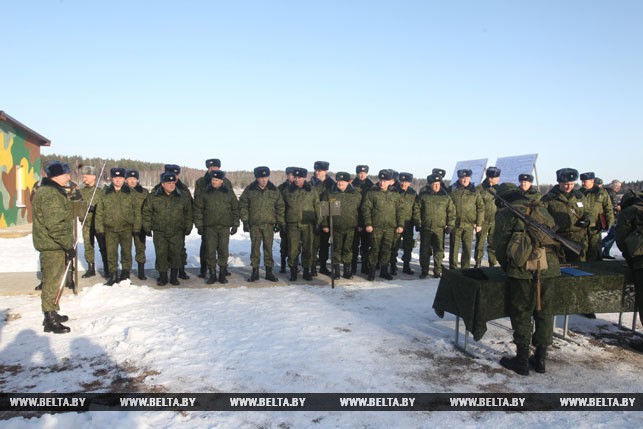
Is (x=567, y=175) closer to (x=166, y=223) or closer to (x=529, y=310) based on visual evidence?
(x=529, y=310)

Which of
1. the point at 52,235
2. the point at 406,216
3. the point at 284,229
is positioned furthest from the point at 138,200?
the point at 406,216

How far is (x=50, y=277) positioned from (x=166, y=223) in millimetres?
2565

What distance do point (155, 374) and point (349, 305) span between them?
10.9 feet

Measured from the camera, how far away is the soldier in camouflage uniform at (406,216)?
905 cm

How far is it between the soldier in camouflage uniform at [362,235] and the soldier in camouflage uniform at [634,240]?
460cm

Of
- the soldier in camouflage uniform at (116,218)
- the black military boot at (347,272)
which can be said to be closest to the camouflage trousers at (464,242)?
the black military boot at (347,272)

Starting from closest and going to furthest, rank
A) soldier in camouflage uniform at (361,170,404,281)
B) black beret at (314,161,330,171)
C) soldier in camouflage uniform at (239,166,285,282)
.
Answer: soldier in camouflage uniform at (239,166,285,282) < soldier in camouflage uniform at (361,170,404,281) < black beret at (314,161,330,171)

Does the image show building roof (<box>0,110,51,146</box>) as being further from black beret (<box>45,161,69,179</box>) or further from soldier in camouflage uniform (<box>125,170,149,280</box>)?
black beret (<box>45,161,69,179</box>)

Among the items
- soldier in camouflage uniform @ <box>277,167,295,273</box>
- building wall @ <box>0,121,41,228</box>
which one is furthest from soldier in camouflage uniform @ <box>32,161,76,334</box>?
building wall @ <box>0,121,41,228</box>

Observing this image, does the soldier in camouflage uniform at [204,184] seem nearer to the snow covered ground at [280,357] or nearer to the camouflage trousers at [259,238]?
the camouflage trousers at [259,238]

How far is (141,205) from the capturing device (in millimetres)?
8211

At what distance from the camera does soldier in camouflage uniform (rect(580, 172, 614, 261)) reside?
7121mm

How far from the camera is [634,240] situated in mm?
4938

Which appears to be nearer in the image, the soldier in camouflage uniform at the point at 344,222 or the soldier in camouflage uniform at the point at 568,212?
the soldier in camouflage uniform at the point at 568,212
